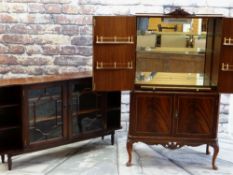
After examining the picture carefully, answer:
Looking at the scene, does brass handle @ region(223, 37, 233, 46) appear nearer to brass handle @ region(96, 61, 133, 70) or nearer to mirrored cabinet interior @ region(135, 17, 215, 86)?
mirrored cabinet interior @ region(135, 17, 215, 86)

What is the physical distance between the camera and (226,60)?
2684 mm

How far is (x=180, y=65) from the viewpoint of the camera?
292 centimetres

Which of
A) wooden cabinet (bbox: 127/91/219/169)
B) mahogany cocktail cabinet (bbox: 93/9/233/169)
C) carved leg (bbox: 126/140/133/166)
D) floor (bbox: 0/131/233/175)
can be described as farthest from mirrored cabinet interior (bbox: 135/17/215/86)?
floor (bbox: 0/131/233/175)

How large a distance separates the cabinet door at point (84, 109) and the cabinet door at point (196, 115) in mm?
792

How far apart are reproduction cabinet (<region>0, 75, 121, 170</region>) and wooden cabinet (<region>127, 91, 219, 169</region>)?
1.68ft

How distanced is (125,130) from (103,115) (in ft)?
2.12

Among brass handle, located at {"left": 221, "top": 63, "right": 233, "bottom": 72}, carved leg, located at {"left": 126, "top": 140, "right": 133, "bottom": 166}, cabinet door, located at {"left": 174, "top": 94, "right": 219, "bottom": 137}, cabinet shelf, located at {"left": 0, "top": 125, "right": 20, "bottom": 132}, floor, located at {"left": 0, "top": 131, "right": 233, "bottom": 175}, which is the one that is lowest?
floor, located at {"left": 0, "top": 131, "right": 233, "bottom": 175}

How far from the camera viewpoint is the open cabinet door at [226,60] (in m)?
2.64

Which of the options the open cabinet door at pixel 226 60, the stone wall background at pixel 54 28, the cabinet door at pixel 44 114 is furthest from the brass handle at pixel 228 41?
A: the cabinet door at pixel 44 114

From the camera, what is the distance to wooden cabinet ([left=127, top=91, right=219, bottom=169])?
111 inches

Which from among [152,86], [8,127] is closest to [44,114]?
[8,127]

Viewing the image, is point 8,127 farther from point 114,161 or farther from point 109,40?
point 109,40

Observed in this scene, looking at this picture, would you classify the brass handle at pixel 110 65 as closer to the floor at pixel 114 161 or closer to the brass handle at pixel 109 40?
the brass handle at pixel 109 40

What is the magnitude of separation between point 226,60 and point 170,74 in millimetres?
481
